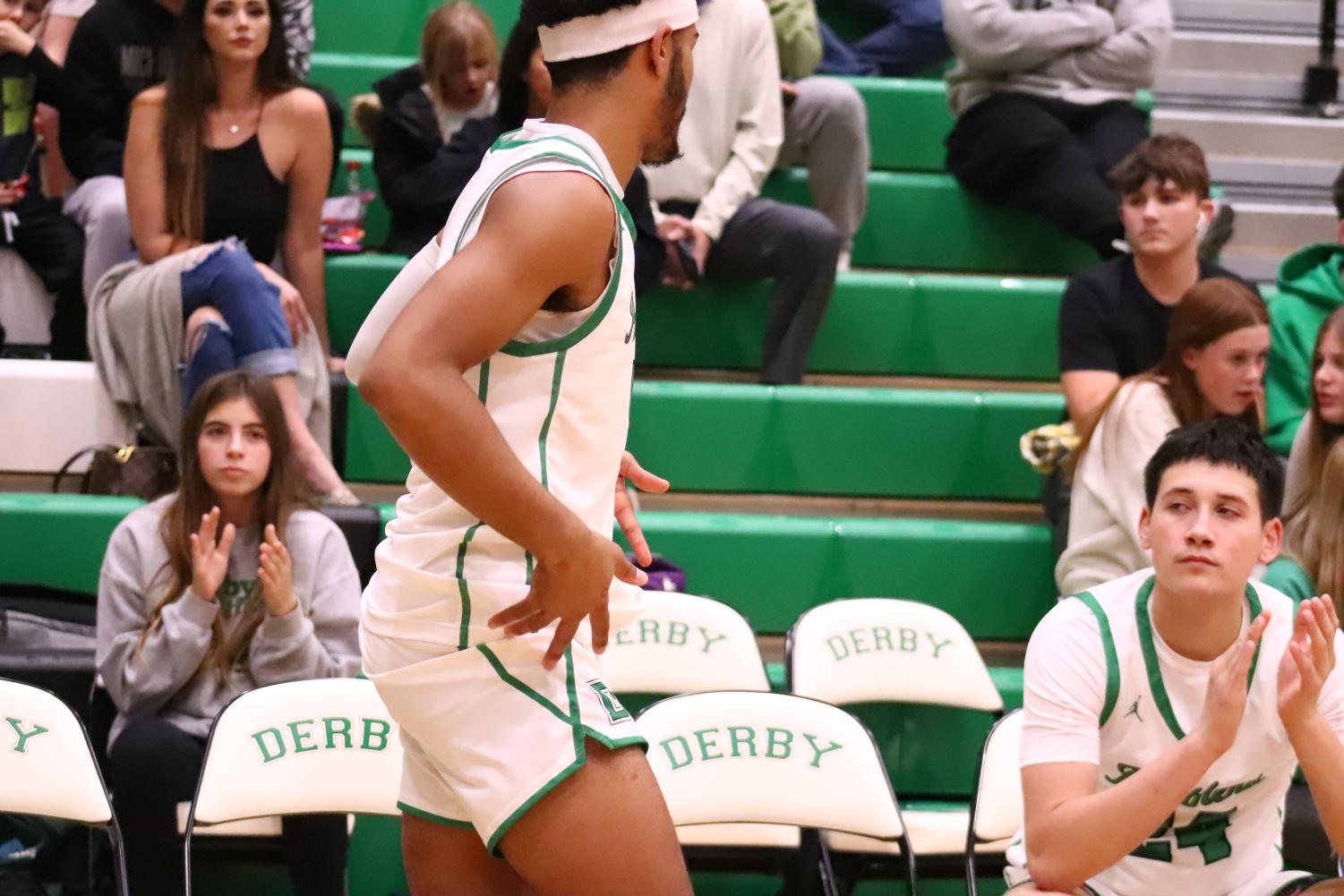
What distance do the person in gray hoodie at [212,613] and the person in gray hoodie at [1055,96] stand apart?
2451mm

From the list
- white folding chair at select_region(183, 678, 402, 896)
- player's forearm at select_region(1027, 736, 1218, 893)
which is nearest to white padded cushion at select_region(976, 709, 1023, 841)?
player's forearm at select_region(1027, 736, 1218, 893)

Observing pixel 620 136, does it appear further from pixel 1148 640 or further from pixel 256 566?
pixel 256 566

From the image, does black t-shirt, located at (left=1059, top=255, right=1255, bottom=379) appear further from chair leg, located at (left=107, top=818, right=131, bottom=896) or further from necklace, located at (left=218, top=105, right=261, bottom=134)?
chair leg, located at (left=107, top=818, right=131, bottom=896)

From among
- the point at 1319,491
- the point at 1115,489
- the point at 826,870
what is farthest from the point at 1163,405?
the point at 826,870

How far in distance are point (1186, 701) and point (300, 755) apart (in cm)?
152

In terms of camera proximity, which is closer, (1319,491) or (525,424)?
(525,424)

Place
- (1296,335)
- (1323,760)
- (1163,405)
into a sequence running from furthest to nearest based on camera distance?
(1296,335) → (1163,405) → (1323,760)

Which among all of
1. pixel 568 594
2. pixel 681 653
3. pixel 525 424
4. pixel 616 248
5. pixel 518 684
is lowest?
pixel 681 653

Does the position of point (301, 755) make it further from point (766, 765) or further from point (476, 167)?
point (476, 167)

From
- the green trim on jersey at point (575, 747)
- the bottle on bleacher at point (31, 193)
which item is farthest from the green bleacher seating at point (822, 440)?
the green trim on jersey at point (575, 747)

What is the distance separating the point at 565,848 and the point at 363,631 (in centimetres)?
31

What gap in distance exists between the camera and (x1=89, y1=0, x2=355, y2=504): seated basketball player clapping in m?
4.00

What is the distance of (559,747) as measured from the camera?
1.60 metres

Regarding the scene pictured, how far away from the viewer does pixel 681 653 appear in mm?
3564
